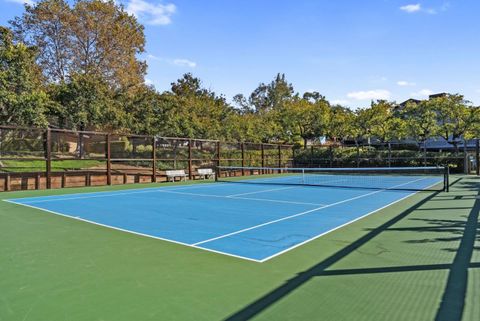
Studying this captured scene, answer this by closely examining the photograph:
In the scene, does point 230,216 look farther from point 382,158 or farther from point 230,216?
point 382,158

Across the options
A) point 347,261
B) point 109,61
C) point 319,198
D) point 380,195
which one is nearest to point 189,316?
point 347,261

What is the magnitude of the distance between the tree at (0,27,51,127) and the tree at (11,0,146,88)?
22.2ft

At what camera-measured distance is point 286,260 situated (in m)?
4.68

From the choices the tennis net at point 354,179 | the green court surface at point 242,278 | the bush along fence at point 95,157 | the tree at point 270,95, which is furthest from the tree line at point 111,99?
the tree at point 270,95

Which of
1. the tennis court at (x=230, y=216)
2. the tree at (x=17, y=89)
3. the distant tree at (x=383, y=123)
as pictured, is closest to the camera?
the tennis court at (x=230, y=216)

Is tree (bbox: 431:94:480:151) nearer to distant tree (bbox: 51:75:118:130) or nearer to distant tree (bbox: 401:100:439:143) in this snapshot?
distant tree (bbox: 401:100:439:143)

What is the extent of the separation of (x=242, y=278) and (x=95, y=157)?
15.4m

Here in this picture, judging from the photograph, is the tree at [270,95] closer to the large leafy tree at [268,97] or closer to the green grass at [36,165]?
the large leafy tree at [268,97]

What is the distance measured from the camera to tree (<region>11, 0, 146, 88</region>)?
2500cm

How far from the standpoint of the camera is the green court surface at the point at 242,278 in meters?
3.16

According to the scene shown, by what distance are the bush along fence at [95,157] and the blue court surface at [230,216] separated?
375 centimetres

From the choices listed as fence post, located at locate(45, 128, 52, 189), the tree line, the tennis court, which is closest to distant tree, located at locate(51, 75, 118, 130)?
the tree line

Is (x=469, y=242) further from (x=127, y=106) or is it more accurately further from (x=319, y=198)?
(x=127, y=106)

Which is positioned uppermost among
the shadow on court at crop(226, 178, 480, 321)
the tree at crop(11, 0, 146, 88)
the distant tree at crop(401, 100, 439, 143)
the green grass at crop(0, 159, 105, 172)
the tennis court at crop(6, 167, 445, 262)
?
the tree at crop(11, 0, 146, 88)
